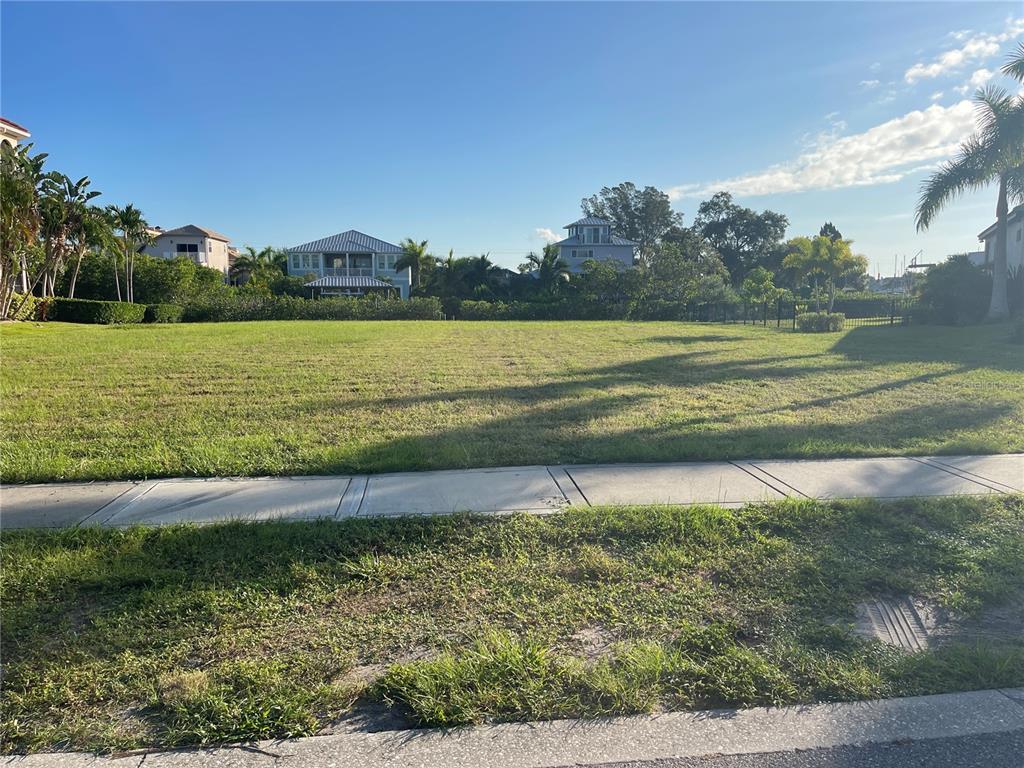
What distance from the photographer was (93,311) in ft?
113

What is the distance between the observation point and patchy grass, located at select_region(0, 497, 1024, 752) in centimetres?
268

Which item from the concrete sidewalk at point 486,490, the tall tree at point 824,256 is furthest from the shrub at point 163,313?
the tall tree at point 824,256

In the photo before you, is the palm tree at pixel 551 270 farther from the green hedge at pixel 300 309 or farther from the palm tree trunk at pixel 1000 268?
the palm tree trunk at pixel 1000 268

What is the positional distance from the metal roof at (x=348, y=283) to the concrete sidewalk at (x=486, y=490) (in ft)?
173

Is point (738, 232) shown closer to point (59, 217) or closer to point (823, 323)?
point (823, 323)

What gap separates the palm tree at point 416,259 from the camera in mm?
54000

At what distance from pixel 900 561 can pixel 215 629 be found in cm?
395

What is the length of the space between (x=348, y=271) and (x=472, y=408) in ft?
181

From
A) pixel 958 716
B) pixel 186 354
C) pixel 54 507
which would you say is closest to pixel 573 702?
pixel 958 716

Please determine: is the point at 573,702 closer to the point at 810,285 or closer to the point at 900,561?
the point at 900,561

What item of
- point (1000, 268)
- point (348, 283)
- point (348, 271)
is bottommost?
point (1000, 268)

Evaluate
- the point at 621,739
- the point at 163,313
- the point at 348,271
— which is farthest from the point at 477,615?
the point at 348,271


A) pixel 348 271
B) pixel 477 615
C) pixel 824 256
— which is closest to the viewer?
pixel 477 615

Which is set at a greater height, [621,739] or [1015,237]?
[1015,237]
